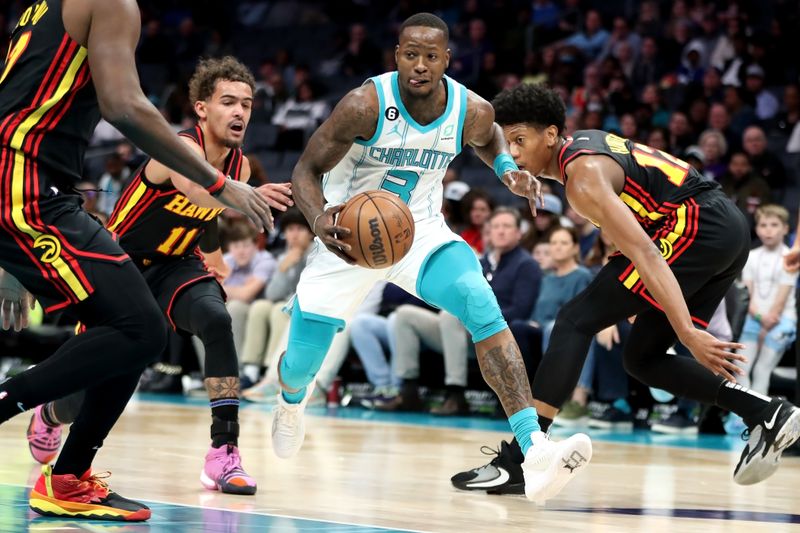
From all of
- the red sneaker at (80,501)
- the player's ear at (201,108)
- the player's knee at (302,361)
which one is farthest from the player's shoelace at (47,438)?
the player's ear at (201,108)

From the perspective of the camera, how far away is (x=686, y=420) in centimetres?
927

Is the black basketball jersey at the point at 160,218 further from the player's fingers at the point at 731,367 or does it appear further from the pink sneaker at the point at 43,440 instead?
the player's fingers at the point at 731,367

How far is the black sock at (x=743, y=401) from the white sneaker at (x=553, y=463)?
3.80ft

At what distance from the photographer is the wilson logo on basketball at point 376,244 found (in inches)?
195

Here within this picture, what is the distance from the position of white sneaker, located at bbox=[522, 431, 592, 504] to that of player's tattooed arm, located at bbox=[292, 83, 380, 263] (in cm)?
140

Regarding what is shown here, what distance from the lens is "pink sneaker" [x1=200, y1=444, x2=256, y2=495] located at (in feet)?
16.7

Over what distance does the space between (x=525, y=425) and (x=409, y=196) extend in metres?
1.23

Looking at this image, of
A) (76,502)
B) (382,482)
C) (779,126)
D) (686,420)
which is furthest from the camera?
(779,126)

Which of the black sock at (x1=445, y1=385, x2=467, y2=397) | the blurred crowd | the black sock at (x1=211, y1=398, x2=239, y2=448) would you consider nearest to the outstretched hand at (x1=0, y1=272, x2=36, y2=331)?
the black sock at (x1=211, y1=398, x2=239, y2=448)

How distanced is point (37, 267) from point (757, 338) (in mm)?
6822

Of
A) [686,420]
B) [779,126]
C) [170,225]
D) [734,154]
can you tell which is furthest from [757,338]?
[170,225]

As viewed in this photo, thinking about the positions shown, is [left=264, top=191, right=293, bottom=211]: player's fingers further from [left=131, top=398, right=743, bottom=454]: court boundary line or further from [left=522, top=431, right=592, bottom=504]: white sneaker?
[left=131, top=398, right=743, bottom=454]: court boundary line

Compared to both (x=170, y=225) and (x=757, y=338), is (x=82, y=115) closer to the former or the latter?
(x=170, y=225)

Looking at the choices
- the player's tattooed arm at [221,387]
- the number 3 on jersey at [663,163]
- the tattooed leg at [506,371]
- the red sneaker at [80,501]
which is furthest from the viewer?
the number 3 on jersey at [663,163]
